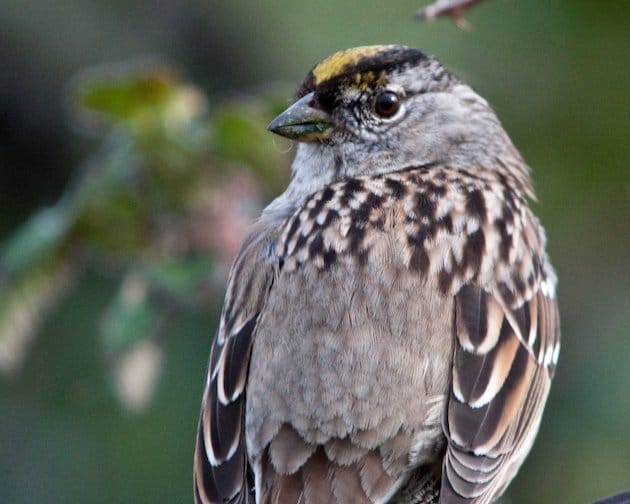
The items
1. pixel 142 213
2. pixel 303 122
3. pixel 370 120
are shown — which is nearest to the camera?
pixel 142 213

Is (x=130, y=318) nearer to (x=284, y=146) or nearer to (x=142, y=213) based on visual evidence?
(x=142, y=213)

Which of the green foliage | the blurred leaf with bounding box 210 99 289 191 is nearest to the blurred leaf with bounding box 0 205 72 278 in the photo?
the green foliage

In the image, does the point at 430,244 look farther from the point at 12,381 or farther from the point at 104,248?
the point at 12,381

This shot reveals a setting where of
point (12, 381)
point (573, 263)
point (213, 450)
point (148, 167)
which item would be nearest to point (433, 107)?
point (148, 167)

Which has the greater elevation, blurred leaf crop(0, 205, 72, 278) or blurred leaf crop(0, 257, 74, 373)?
blurred leaf crop(0, 205, 72, 278)

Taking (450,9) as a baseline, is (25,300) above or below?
below

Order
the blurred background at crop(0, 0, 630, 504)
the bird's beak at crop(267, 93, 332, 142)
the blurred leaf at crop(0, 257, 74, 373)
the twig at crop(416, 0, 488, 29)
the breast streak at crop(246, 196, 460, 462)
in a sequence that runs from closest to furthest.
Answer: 1. the twig at crop(416, 0, 488, 29)
2. the breast streak at crop(246, 196, 460, 462)
3. the blurred leaf at crop(0, 257, 74, 373)
4. the bird's beak at crop(267, 93, 332, 142)
5. the blurred background at crop(0, 0, 630, 504)

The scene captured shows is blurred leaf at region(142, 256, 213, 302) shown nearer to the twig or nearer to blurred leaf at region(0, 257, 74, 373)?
blurred leaf at region(0, 257, 74, 373)

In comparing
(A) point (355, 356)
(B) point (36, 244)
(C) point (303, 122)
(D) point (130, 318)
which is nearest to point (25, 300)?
(B) point (36, 244)
